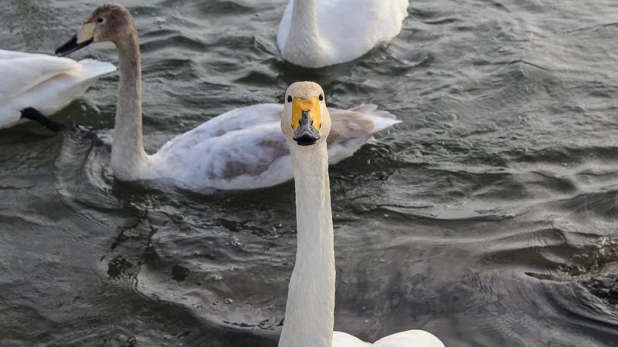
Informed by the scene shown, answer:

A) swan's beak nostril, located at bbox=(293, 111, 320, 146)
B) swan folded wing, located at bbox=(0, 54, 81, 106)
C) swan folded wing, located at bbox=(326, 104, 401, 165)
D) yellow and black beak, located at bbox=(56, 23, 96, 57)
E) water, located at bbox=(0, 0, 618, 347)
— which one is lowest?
water, located at bbox=(0, 0, 618, 347)

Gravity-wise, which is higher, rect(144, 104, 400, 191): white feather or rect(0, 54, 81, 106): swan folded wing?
rect(0, 54, 81, 106): swan folded wing

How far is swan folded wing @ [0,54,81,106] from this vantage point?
9039 mm

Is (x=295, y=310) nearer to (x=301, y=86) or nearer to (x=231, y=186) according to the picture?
(x=301, y=86)

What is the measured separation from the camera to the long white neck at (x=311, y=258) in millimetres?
4430

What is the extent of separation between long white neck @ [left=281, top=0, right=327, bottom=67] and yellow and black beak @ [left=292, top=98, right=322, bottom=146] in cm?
564

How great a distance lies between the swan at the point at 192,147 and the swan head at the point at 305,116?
377 cm

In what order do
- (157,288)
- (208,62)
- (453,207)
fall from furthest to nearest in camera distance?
(208,62) < (453,207) < (157,288)

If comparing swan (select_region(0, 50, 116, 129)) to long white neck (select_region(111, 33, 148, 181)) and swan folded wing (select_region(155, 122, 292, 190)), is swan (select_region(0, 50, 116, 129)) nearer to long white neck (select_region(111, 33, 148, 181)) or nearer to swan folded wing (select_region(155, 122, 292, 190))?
long white neck (select_region(111, 33, 148, 181))

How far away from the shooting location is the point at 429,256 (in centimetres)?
723

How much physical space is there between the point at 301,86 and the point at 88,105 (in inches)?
222

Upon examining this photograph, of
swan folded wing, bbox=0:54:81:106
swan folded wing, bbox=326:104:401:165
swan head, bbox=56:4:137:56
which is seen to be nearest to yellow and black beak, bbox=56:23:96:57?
swan head, bbox=56:4:137:56

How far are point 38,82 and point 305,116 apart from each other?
553 centimetres

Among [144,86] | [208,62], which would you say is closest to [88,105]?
[144,86]

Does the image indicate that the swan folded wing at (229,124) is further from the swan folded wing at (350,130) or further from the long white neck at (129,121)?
the swan folded wing at (350,130)
